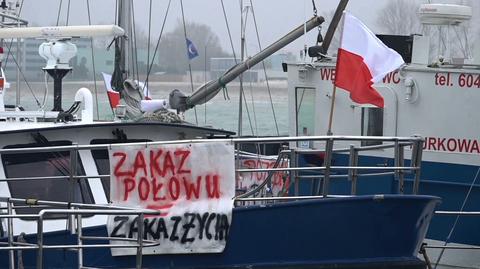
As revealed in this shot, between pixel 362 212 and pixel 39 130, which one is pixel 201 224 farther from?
pixel 39 130

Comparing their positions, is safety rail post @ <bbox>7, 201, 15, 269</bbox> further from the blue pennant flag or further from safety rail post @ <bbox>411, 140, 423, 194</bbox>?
the blue pennant flag

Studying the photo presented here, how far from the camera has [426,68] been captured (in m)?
15.4

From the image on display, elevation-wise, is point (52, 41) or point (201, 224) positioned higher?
point (52, 41)

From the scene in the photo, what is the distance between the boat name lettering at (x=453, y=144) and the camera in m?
15.2

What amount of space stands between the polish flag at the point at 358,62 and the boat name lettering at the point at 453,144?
12.6ft

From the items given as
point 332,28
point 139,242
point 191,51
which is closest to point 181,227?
point 139,242

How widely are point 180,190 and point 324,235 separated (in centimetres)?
128

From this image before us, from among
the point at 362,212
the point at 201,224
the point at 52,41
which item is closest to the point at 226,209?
the point at 201,224

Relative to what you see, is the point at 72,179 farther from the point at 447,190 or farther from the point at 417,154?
the point at 447,190

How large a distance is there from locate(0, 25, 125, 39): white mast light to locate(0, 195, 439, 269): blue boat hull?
4301 mm

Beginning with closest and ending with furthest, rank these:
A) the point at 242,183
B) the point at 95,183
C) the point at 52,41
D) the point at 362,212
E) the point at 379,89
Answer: the point at 362,212, the point at 95,183, the point at 242,183, the point at 52,41, the point at 379,89

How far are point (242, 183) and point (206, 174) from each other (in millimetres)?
3731

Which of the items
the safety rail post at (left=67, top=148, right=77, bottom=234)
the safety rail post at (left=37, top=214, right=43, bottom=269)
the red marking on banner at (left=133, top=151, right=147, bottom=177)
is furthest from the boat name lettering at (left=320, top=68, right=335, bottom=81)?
the safety rail post at (left=37, top=214, right=43, bottom=269)

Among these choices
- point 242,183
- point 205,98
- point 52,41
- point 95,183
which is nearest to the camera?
point 95,183
